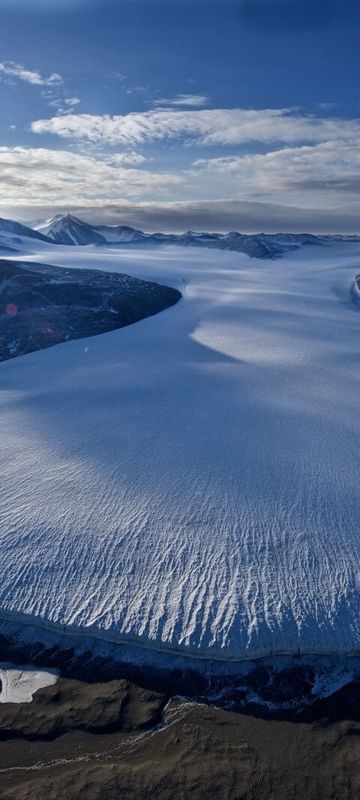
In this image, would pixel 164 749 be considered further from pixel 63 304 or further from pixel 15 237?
pixel 15 237

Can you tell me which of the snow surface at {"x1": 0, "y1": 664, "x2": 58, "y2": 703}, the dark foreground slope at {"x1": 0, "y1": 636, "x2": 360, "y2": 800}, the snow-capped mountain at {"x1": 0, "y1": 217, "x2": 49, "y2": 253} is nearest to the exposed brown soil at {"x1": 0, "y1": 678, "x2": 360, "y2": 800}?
the dark foreground slope at {"x1": 0, "y1": 636, "x2": 360, "y2": 800}

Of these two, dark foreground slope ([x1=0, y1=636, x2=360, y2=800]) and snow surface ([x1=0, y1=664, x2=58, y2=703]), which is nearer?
dark foreground slope ([x1=0, y1=636, x2=360, y2=800])

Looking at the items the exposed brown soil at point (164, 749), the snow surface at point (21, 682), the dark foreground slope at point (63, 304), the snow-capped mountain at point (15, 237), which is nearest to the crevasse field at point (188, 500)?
the snow surface at point (21, 682)

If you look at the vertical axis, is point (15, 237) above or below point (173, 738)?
above

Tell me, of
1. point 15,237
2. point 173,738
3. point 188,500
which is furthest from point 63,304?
point 15,237

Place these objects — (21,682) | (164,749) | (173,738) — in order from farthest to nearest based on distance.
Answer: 1. (21,682)
2. (173,738)
3. (164,749)

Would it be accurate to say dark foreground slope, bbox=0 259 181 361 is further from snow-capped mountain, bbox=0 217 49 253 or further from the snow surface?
snow-capped mountain, bbox=0 217 49 253

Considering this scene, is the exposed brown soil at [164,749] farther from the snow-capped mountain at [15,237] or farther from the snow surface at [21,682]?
the snow-capped mountain at [15,237]
